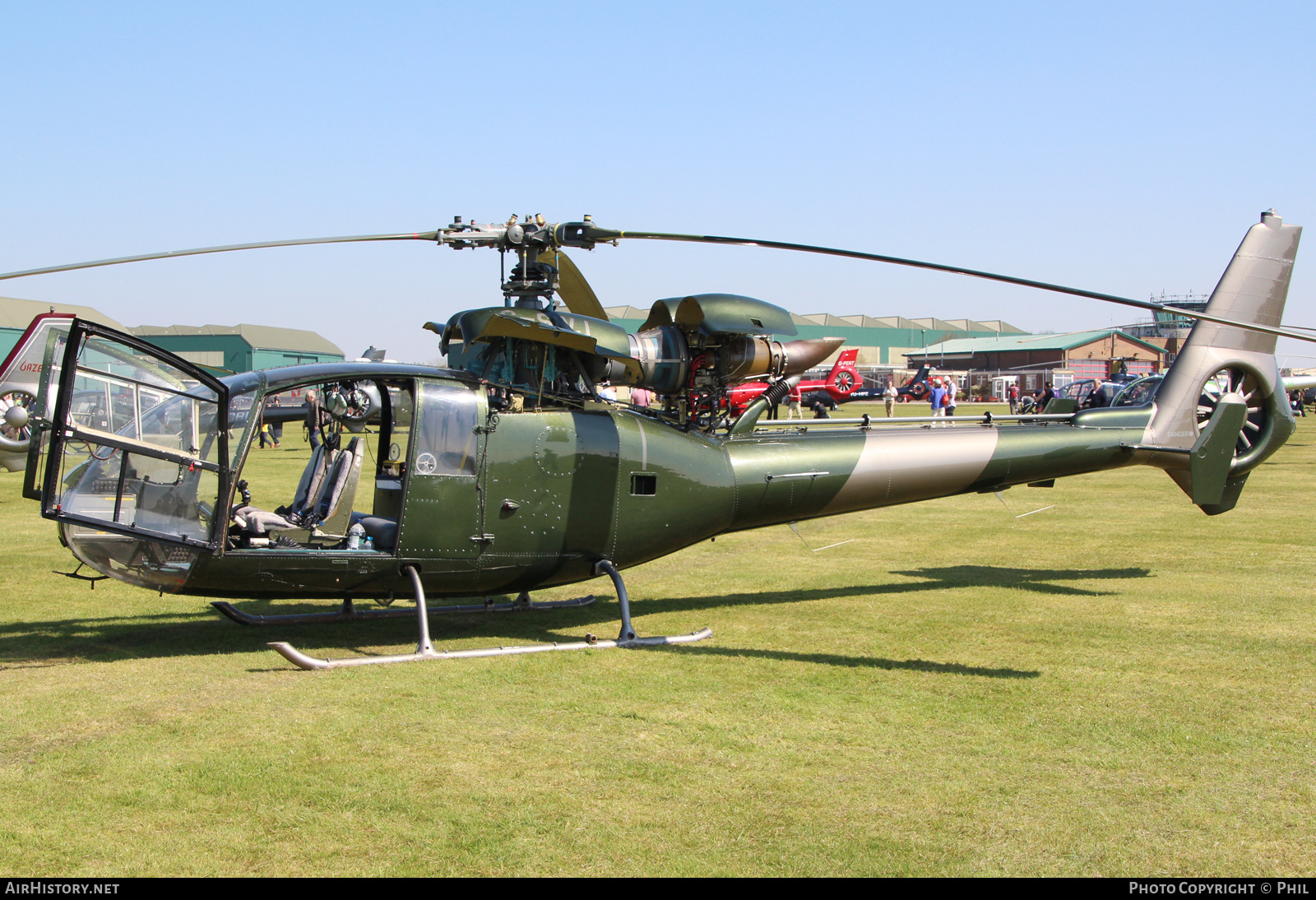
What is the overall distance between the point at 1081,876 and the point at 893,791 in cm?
107

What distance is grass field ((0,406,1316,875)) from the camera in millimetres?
4535

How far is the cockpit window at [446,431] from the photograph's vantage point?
26.1 feet

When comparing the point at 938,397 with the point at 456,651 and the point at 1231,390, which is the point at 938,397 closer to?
the point at 1231,390

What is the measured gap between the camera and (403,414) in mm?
8508

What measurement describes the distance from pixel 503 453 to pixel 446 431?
0.50m

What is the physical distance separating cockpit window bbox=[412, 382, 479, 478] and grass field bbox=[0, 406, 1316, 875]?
1490 millimetres

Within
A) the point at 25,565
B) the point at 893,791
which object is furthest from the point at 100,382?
the point at 25,565

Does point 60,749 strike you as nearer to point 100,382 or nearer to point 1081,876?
point 100,382

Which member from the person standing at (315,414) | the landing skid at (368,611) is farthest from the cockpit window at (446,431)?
the landing skid at (368,611)

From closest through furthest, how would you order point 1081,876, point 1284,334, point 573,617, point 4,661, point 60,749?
1. point 1081,876
2. point 60,749
3. point 1284,334
4. point 4,661
5. point 573,617

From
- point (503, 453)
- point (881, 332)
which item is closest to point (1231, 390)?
point (503, 453)

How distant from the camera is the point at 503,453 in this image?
27.2 feet

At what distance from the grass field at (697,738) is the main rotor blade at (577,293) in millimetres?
2787

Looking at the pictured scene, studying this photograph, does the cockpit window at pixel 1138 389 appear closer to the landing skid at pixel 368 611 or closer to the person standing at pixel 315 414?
the landing skid at pixel 368 611
